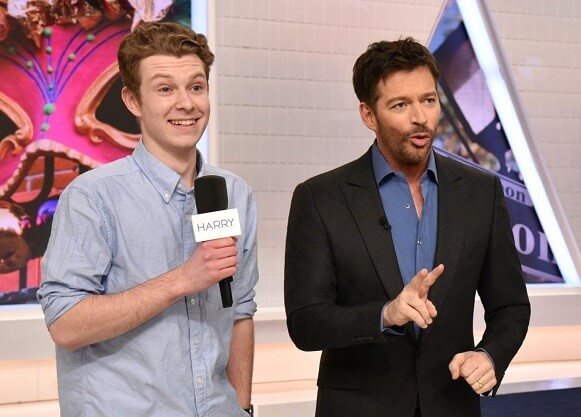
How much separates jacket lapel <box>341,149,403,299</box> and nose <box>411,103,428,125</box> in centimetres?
18

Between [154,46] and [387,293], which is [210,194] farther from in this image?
[387,293]

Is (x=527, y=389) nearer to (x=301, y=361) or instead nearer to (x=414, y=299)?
(x=301, y=361)

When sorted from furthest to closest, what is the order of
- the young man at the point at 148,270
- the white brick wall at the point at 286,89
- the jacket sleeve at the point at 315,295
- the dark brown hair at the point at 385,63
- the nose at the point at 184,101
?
the white brick wall at the point at 286,89
the dark brown hair at the point at 385,63
the jacket sleeve at the point at 315,295
the nose at the point at 184,101
the young man at the point at 148,270

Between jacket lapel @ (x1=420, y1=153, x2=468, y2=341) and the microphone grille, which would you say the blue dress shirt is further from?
the microphone grille

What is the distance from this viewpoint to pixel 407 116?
2.35m

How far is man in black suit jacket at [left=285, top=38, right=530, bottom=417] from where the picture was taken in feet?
7.35

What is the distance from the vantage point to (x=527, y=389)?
438cm

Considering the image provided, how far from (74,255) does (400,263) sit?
0.83 metres

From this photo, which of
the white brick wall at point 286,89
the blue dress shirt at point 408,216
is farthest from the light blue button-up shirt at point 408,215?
the white brick wall at point 286,89

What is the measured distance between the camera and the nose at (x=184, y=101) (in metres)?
2.00

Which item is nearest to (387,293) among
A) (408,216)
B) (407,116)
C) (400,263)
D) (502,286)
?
(400,263)

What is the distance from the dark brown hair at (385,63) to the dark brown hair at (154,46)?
0.52 meters

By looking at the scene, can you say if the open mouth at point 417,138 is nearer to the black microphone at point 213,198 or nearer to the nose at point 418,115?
the nose at point 418,115

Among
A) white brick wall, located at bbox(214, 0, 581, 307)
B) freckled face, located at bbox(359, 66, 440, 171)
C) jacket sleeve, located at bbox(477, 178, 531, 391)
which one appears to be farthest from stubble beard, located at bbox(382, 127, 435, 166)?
white brick wall, located at bbox(214, 0, 581, 307)
